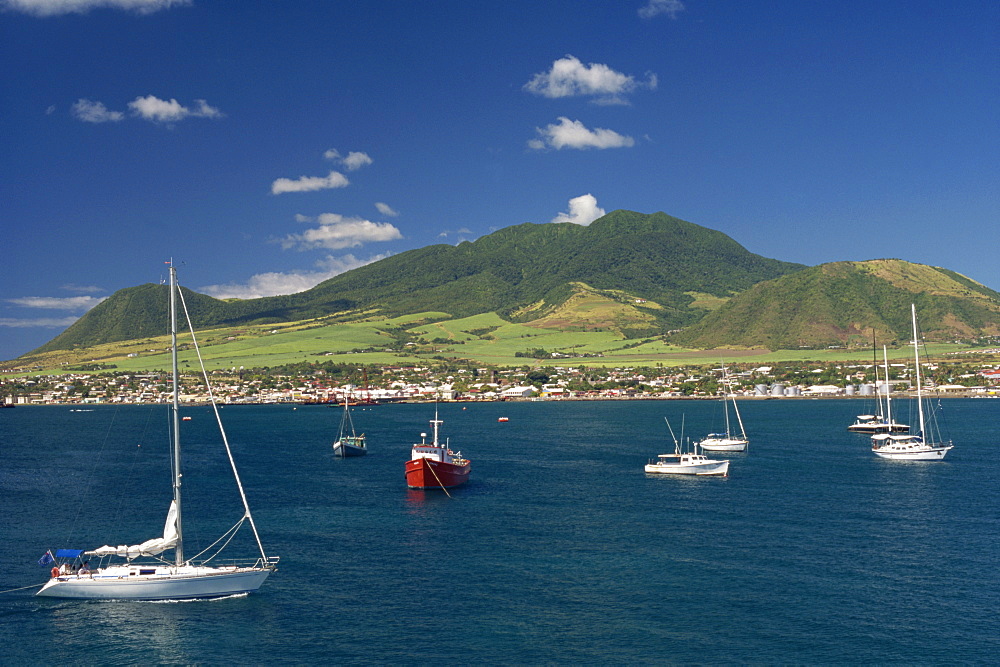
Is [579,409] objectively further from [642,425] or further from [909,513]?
[909,513]

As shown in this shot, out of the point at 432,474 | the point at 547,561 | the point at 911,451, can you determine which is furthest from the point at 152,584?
the point at 911,451

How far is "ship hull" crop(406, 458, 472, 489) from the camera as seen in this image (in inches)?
2803

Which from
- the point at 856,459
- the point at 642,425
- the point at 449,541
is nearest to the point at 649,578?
the point at 449,541

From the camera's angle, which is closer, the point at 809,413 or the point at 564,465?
the point at 564,465

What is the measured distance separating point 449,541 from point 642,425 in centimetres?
9443

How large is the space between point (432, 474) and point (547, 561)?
1025 inches

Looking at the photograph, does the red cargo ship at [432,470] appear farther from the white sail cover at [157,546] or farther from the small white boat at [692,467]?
the white sail cover at [157,546]

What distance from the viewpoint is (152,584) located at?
123ft

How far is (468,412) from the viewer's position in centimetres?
19075

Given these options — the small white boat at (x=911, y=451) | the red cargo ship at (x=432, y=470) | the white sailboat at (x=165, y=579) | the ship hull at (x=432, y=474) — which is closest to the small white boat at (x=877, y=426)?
the small white boat at (x=911, y=451)

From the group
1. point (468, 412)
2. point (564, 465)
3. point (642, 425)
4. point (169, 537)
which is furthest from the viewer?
point (468, 412)

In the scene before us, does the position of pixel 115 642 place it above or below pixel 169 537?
below

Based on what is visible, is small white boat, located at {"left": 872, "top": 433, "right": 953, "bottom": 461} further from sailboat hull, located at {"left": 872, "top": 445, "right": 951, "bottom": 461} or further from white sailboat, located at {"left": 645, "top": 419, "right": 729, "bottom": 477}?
white sailboat, located at {"left": 645, "top": 419, "right": 729, "bottom": 477}

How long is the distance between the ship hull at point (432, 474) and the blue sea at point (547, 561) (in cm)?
99
